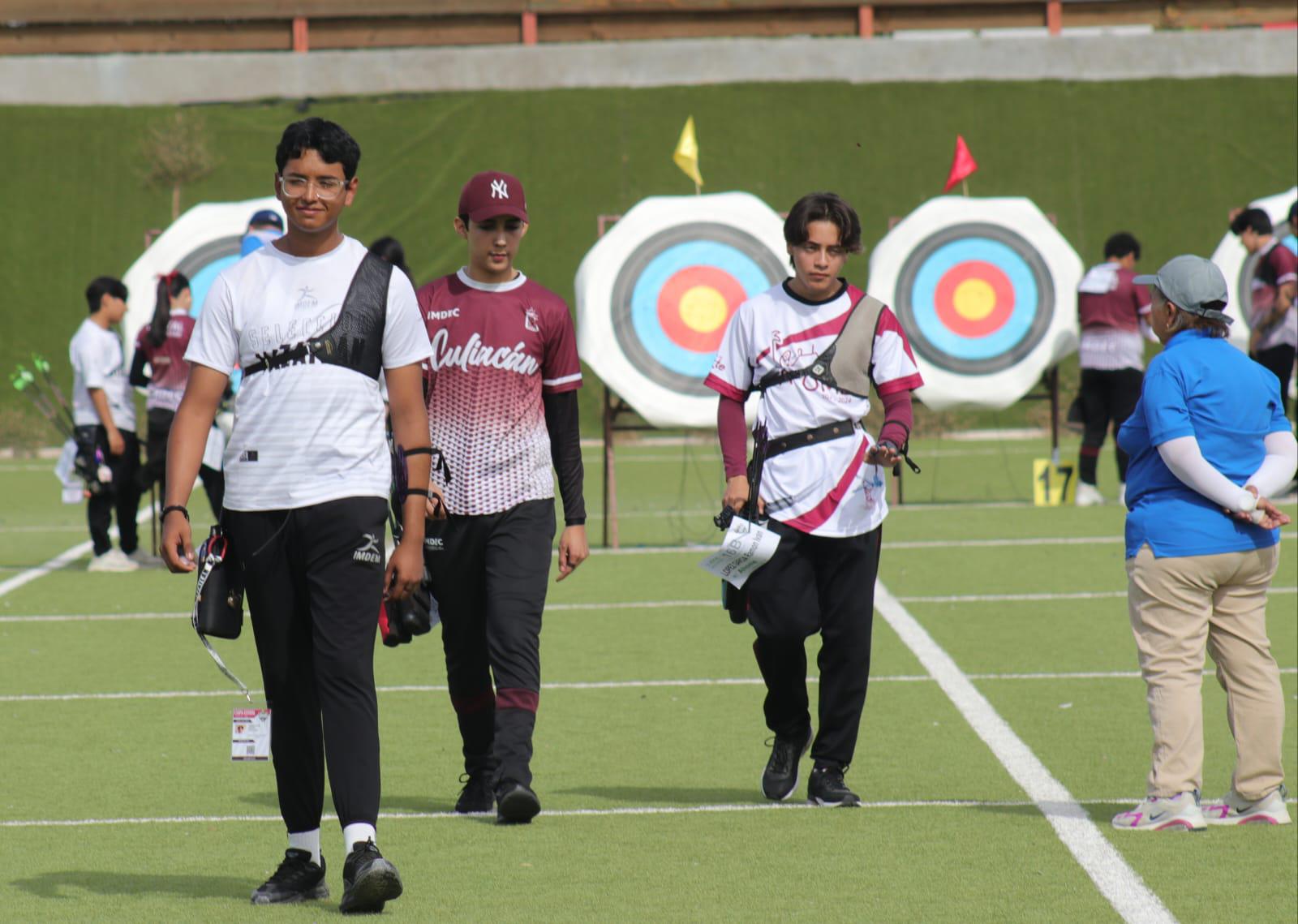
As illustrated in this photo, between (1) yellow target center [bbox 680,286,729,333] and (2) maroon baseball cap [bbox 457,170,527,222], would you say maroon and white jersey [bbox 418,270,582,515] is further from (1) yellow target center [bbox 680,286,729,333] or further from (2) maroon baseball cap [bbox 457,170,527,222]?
(1) yellow target center [bbox 680,286,729,333]

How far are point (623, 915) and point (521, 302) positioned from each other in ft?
6.15

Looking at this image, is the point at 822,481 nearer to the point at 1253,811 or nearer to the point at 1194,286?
the point at 1194,286

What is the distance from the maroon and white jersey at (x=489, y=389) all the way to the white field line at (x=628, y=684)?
7.32 feet

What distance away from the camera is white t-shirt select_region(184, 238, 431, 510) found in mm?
4402

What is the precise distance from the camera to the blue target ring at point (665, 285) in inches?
498

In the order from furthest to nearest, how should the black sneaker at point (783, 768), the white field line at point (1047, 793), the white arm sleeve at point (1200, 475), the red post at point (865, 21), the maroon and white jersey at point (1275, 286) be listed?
the red post at point (865, 21) < the maroon and white jersey at point (1275, 286) < the black sneaker at point (783, 768) < the white arm sleeve at point (1200, 475) < the white field line at point (1047, 793)

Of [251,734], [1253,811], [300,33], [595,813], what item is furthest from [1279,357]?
[300,33]

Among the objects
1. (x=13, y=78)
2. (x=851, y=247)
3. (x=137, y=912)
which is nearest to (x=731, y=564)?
(x=851, y=247)

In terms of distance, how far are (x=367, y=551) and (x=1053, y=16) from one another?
27140 millimetres

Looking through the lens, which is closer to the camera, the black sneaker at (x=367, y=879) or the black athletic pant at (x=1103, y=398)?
the black sneaker at (x=367, y=879)

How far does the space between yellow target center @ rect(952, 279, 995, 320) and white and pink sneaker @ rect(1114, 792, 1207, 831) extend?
32.0ft

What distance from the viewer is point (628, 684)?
7785 mm

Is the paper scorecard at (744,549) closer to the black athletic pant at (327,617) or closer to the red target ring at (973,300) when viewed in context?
the black athletic pant at (327,617)

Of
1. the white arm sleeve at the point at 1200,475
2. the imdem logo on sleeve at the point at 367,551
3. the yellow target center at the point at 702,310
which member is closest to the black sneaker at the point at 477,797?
the imdem logo on sleeve at the point at 367,551
